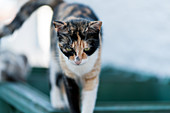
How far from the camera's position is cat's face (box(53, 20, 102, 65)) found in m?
0.88

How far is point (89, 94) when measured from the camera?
105 cm

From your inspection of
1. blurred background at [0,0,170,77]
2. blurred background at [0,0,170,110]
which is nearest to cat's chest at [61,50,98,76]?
blurred background at [0,0,170,110]

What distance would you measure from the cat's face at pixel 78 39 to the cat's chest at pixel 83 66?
0.21ft

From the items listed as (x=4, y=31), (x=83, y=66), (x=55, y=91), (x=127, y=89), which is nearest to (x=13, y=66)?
(x=127, y=89)

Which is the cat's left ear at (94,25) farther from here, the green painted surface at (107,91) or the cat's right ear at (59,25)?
the green painted surface at (107,91)

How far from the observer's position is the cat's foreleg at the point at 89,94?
1034 mm

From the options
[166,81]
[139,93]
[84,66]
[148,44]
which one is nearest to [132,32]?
[148,44]

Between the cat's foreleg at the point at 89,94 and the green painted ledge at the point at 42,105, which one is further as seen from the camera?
the green painted ledge at the point at 42,105

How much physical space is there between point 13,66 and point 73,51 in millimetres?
1862

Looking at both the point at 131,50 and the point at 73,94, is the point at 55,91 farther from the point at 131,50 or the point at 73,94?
the point at 131,50

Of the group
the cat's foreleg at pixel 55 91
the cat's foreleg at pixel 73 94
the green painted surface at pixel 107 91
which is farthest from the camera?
the green painted surface at pixel 107 91

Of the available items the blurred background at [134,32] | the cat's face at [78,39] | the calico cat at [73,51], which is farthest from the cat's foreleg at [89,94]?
the blurred background at [134,32]

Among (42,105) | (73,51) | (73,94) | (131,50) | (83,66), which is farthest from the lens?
(131,50)

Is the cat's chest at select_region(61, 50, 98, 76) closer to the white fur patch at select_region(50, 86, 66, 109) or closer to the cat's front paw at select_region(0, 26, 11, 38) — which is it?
the cat's front paw at select_region(0, 26, 11, 38)
